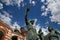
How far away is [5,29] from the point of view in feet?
94.7

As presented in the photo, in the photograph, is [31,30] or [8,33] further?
[8,33]

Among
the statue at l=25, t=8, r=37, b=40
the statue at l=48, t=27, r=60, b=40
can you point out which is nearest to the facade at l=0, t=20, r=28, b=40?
the statue at l=48, t=27, r=60, b=40

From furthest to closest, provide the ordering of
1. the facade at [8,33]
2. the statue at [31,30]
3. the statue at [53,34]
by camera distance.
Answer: the facade at [8,33] → the statue at [53,34] → the statue at [31,30]

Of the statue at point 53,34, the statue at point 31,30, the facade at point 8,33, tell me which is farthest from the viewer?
the facade at point 8,33

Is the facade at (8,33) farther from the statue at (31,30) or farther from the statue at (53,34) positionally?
the statue at (31,30)

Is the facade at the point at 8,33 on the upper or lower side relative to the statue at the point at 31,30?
upper

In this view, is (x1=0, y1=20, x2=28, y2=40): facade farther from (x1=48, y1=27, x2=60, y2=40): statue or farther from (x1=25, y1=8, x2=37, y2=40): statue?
(x1=25, y1=8, x2=37, y2=40): statue

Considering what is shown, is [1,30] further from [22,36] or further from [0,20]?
[22,36]

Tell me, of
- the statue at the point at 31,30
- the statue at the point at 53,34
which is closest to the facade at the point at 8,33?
the statue at the point at 53,34

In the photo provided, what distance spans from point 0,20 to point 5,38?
2.56 metres

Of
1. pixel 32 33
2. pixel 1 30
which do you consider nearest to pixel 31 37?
pixel 32 33

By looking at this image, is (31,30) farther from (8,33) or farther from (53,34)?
(8,33)

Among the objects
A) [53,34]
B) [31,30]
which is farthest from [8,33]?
[31,30]

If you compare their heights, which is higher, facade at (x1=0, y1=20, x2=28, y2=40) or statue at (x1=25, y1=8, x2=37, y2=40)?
facade at (x1=0, y1=20, x2=28, y2=40)
